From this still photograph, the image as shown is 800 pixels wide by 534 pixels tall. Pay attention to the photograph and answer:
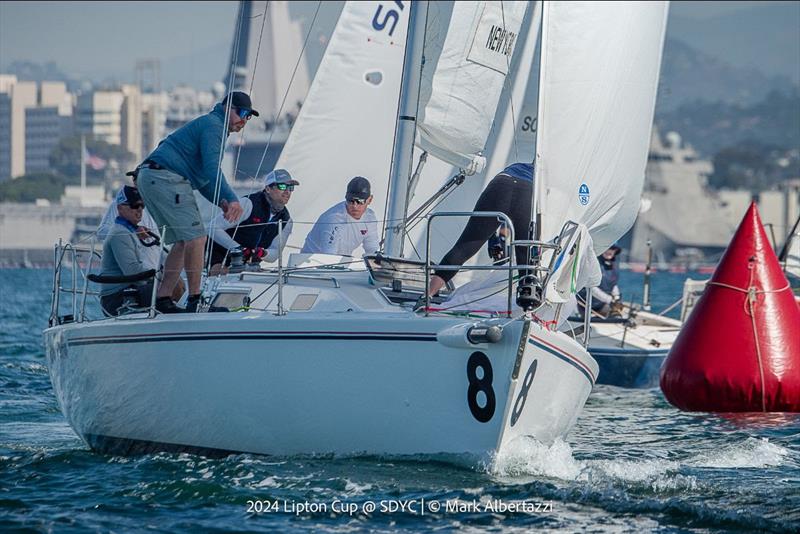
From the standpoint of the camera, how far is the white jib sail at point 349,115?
11.5 m

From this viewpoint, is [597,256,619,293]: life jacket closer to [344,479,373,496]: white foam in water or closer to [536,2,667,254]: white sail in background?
[536,2,667,254]: white sail in background

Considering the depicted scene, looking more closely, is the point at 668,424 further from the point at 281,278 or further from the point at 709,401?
the point at 281,278

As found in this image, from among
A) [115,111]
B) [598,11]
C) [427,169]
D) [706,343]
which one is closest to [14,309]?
[427,169]

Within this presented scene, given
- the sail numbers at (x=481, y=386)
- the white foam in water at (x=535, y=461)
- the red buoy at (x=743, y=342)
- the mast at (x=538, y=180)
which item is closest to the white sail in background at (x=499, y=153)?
the red buoy at (x=743, y=342)

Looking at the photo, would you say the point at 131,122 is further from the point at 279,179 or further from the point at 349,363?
the point at 349,363

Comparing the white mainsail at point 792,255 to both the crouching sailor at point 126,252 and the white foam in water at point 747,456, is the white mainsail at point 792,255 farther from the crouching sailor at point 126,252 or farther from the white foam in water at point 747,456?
the crouching sailor at point 126,252

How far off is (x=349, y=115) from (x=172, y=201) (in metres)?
4.08

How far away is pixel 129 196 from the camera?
904cm

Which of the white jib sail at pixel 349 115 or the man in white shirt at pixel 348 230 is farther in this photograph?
the white jib sail at pixel 349 115

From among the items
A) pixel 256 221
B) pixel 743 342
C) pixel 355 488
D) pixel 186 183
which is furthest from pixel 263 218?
pixel 743 342

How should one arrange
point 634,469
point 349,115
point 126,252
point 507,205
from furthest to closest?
1. point 349,115
2. point 126,252
3. point 507,205
4. point 634,469

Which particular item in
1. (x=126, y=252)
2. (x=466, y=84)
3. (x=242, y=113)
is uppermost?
(x=466, y=84)

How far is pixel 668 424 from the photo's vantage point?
36.3 ft

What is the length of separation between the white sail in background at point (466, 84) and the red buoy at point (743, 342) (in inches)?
104
